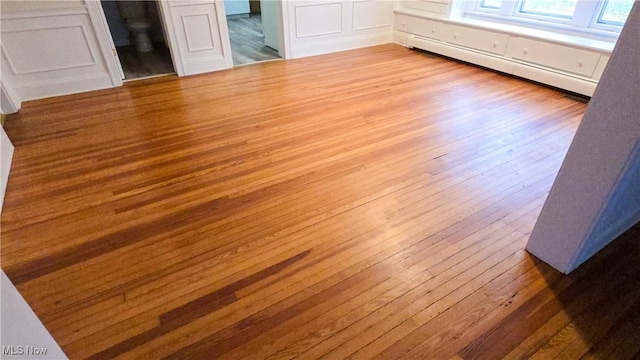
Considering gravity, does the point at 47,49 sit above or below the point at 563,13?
below

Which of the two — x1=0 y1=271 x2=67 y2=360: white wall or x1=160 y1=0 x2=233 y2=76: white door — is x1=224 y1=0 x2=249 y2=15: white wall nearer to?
x1=160 y1=0 x2=233 y2=76: white door

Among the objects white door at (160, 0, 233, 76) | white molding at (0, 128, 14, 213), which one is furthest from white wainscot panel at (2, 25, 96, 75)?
white molding at (0, 128, 14, 213)

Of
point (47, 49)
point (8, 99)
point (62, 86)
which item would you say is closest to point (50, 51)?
point (47, 49)

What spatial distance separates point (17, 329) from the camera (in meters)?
0.78

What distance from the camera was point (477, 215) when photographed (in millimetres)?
1881

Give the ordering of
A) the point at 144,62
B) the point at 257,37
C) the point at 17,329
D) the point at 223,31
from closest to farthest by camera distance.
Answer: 1. the point at 17,329
2. the point at 223,31
3. the point at 144,62
4. the point at 257,37

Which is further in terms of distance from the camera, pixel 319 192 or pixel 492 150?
pixel 492 150

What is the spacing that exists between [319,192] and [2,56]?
3.39m

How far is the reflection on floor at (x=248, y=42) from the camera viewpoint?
186 inches

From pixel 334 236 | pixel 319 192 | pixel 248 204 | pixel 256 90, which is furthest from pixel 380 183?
pixel 256 90

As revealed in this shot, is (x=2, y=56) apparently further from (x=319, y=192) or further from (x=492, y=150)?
(x=492, y=150)

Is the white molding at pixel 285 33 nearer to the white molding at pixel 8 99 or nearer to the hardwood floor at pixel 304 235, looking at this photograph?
the hardwood floor at pixel 304 235

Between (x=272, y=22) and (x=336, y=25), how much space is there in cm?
91

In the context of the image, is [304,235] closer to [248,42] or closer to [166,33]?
[166,33]
